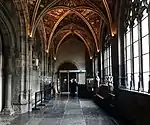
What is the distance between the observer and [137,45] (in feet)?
27.3

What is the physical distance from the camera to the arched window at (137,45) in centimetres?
730

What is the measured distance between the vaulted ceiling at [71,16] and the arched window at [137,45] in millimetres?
1961

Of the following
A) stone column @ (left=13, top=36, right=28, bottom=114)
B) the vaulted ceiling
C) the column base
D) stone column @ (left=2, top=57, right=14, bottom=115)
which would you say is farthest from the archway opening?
the column base

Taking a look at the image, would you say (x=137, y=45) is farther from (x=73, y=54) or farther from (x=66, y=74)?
(x=66, y=74)

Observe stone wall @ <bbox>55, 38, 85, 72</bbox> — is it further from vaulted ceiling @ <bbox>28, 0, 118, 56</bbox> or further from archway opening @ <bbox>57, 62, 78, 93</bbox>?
vaulted ceiling @ <bbox>28, 0, 118, 56</bbox>

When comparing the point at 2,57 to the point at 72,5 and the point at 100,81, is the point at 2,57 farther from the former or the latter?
the point at 100,81

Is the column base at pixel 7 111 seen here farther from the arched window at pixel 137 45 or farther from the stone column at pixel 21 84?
the arched window at pixel 137 45

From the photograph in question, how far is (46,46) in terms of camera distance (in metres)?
19.8

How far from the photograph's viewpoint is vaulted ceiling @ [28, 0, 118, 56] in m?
12.2

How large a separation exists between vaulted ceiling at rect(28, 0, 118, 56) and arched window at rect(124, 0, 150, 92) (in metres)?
1.96

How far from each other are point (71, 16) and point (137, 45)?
10.8 metres

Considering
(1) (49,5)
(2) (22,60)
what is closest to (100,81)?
(1) (49,5)

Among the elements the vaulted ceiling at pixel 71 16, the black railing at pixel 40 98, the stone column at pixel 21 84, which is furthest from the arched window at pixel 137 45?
the black railing at pixel 40 98

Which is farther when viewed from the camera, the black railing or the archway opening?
the archway opening
